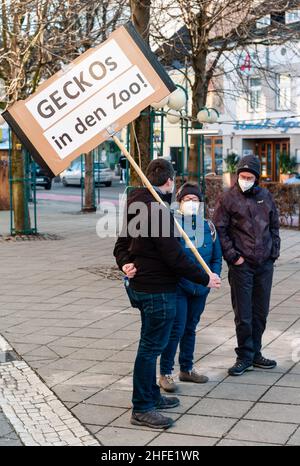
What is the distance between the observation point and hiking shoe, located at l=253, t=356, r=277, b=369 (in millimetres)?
6598

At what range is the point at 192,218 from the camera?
588cm

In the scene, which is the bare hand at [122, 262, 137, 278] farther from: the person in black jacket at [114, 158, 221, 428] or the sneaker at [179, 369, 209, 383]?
the sneaker at [179, 369, 209, 383]

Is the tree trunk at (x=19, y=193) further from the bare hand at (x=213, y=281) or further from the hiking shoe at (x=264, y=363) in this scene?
the bare hand at (x=213, y=281)

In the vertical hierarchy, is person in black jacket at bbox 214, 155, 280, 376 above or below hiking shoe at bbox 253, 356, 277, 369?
above

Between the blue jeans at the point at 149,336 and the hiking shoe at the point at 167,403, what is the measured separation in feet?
0.85

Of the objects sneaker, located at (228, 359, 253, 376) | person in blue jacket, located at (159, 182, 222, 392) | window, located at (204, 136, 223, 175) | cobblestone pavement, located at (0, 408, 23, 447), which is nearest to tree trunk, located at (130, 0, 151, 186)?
sneaker, located at (228, 359, 253, 376)

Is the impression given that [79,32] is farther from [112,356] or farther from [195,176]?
[112,356]

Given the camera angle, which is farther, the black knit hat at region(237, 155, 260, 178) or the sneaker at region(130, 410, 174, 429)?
the black knit hat at region(237, 155, 260, 178)

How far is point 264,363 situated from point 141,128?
19.2 ft

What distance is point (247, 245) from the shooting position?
21.0 ft

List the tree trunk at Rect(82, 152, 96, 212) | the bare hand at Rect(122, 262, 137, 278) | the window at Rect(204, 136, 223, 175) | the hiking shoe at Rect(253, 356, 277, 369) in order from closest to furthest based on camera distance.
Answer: the bare hand at Rect(122, 262, 137, 278), the hiking shoe at Rect(253, 356, 277, 369), the tree trunk at Rect(82, 152, 96, 212), the window at Rect(204, 136, 223, 175)

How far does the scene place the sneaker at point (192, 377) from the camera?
6.15 meters

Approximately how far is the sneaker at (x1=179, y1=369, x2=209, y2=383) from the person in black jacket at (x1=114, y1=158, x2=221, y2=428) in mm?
892
